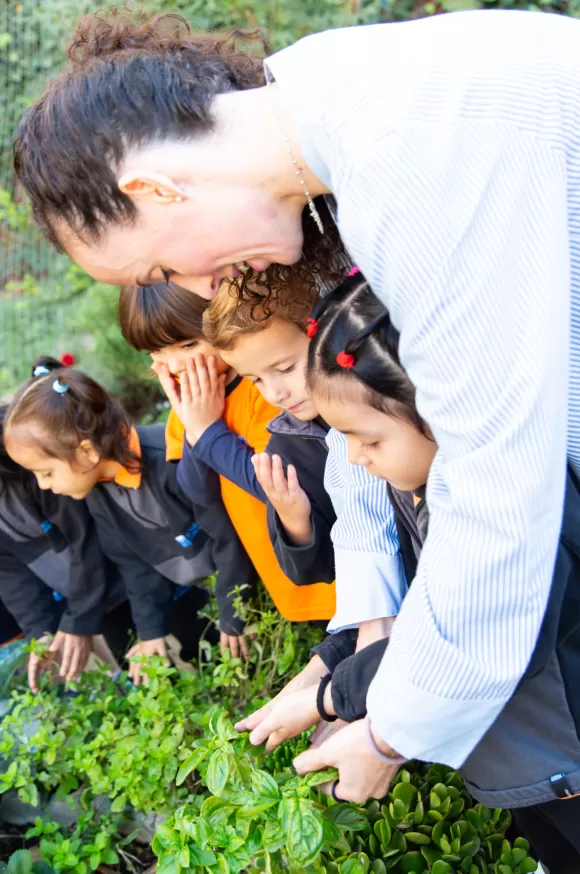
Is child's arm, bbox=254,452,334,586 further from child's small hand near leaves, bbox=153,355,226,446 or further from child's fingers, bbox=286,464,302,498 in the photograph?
child's small hand near leaves, bbox=153,355,226,446

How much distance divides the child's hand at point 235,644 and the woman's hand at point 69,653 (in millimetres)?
716

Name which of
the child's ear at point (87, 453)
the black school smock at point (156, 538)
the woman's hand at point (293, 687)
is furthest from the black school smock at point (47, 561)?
the woman's hand at point (293, 687)


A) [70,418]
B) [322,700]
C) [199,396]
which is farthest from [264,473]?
[70,418]

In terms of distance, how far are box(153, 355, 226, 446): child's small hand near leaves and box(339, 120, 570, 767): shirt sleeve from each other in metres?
1.44

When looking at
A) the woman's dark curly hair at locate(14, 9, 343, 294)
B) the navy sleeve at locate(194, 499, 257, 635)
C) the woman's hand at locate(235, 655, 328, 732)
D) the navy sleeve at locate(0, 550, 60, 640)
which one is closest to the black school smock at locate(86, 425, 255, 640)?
the navy sleeve at locate(194, 499, 257, 635)

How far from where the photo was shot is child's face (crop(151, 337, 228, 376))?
8.08 ft

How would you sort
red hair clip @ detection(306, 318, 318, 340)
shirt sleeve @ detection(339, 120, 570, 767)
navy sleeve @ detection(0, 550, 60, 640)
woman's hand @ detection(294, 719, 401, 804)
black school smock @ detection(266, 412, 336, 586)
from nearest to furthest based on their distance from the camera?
shirt sleeve @ detection(339, 120, 570, 767), woman's hand @ detection(294, 719, 401, 804), red hair clip @ detection(306, 318, 318, 340), black school smock @ detection(266, 412, 336, 586), navy sleeve @ detection(0, 550, 60, 640)

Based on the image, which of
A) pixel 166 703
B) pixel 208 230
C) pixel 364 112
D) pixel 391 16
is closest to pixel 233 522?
pixel 166 703

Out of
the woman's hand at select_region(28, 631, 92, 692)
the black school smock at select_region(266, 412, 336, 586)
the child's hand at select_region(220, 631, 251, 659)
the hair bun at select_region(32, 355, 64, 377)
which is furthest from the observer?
the woman's hand at select_region(28, 631, 92, 692)

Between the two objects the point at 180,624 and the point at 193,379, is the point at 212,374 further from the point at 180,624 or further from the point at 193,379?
the point at 180,624

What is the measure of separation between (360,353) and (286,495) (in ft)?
2.33

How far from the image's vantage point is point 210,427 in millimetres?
2445

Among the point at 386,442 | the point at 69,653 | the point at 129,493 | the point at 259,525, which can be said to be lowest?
the point at 69,653

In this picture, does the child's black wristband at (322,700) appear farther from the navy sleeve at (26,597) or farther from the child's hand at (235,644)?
the navy sleeve at (26,597)
